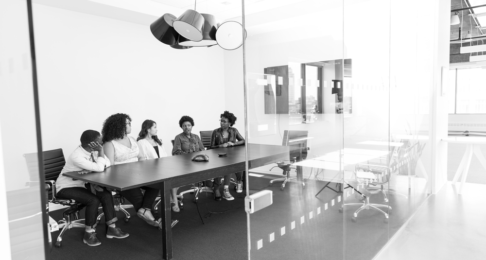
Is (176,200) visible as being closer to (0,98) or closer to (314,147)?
(314,147)

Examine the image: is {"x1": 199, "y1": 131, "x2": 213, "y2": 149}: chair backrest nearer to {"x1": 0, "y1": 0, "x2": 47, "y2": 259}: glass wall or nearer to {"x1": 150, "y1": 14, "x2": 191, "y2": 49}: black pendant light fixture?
{"x1": 150, "y1": 14, "x2": 191, "y2": 49}: black pendant light fixture

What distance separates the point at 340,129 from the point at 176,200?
10.5 ft

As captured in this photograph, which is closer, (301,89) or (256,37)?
(256,37)

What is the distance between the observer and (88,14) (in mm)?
5375

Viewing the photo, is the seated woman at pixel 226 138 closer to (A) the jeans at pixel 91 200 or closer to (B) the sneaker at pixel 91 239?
(A) the jeans at pixel 91 200

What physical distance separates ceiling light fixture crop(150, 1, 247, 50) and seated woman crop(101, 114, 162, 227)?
133 centimetres

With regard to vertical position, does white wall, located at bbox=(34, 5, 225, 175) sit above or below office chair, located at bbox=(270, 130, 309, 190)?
above

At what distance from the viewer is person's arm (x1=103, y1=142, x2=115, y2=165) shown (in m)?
4.14

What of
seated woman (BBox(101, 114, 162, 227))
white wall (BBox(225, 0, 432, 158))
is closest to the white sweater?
seated woman (BBox(101, 114, 162, 227))

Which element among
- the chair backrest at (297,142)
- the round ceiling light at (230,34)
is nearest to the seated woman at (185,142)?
the round ceiling light at (230,34)

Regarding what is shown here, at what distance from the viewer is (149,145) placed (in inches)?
194

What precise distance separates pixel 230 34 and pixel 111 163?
2.23 metres

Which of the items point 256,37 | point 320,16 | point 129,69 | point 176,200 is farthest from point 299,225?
point 129,69

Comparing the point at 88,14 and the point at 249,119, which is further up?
the point at 88,14
